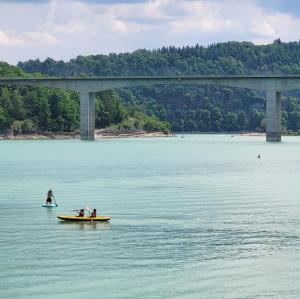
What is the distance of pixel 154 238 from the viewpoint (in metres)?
52.2

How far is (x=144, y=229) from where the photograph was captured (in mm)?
55562

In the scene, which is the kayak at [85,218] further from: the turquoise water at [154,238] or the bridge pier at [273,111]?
the bridge pier at [273,111]

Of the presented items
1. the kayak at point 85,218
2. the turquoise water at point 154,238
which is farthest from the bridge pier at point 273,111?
the kayak at point 85,218

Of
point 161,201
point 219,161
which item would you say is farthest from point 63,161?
point 161,201

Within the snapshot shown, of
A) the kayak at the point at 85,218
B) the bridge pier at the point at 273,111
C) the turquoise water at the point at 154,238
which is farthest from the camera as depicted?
the bridge pier at the point at 273,111

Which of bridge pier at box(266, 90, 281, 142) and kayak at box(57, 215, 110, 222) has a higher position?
bridge pier at box(266, 90, 281, 142)

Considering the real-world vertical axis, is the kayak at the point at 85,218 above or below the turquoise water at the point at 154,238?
above

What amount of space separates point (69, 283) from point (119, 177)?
55.0 m

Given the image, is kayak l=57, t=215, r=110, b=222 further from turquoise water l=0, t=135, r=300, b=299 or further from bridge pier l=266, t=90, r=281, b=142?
bridge pier l=266, t=90, r=281, b=142

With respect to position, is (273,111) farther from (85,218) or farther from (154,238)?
(154,238)

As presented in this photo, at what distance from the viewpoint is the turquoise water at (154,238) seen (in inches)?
1625

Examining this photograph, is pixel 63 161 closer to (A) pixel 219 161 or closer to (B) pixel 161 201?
(A) pixel 219 161

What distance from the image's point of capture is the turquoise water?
1625 inches

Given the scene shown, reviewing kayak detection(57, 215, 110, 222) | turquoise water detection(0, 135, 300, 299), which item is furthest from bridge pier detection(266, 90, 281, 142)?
kayak detection(57, 215, 110, 222)
